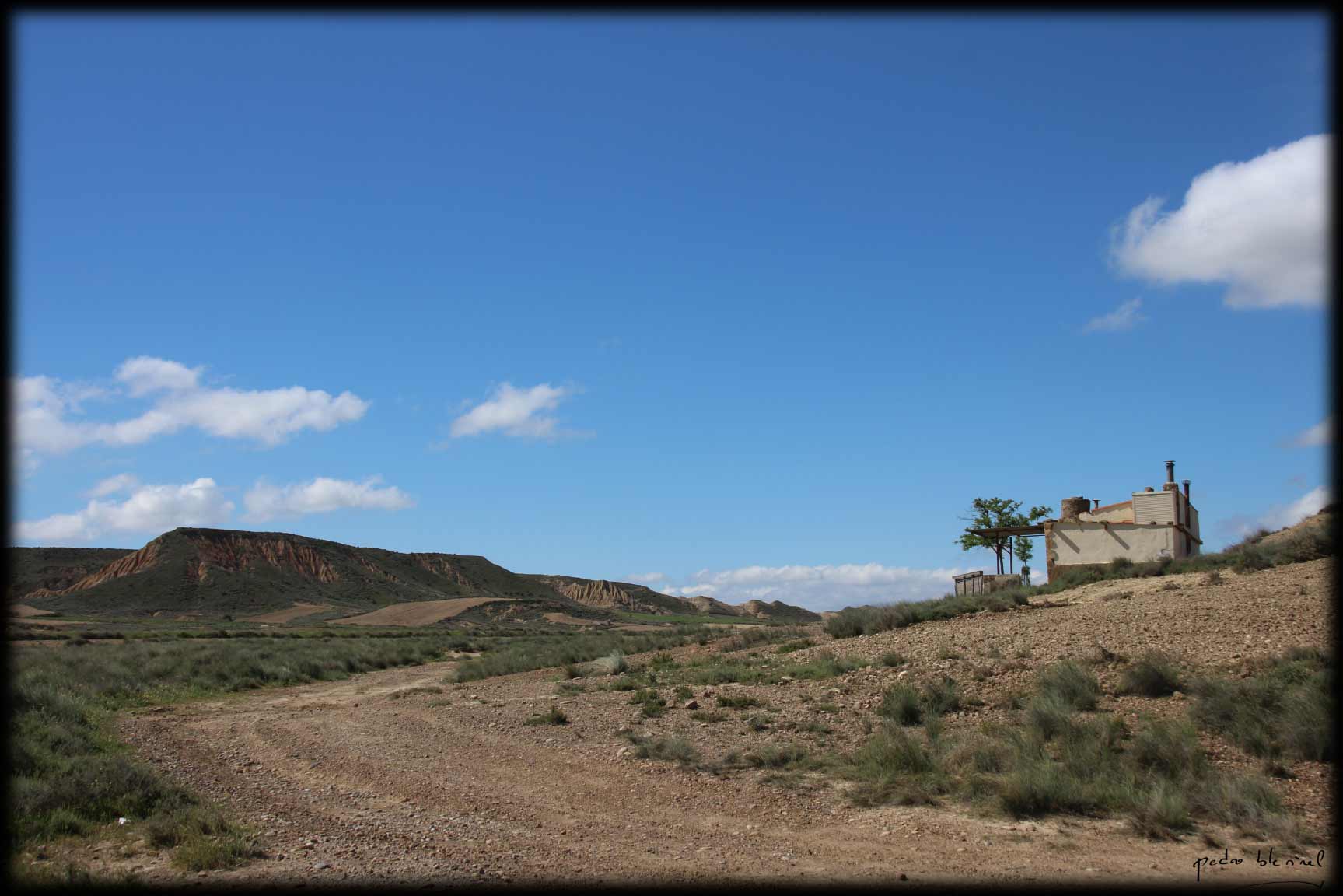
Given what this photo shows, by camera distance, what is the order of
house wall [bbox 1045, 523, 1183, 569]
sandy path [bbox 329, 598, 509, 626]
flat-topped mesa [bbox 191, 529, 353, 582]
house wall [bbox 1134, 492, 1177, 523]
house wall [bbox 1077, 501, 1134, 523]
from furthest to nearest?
flat-topped mesa [bbox 191, 529, 353, 582], sandy path [bbox 329, 598, 509, 626], house wall [bbox 1077, 501, 1134, 523], house wall [bbox 1134, 492, 1177, 523], house wall [bbox 1045, 523, 1183, 569]

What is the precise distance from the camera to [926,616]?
83.3 ft

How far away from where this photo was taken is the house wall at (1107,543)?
107ft

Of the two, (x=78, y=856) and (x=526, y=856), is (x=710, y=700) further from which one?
(x=78, y=856)

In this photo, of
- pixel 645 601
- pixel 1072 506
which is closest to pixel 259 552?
pixel 645 601

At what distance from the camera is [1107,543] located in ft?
108

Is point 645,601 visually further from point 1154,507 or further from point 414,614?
point 1154,507

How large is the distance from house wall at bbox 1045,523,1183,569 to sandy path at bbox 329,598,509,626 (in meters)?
63.4

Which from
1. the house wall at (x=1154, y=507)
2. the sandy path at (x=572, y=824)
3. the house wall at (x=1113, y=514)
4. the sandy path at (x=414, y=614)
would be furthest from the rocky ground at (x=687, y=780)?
the sandy path at (x=414, y=614)

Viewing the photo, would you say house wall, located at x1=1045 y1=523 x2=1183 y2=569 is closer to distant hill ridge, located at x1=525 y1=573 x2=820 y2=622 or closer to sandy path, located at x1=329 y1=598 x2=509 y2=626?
sandy path, located at x1=329 y1=598 x2=509 y2=626

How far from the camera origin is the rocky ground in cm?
869

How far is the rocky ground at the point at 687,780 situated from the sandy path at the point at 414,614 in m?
64.8

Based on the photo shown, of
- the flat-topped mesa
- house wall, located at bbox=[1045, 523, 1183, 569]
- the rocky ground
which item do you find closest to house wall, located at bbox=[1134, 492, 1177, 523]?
house wall, located at bbox=[1045, 523, 1183, 569]

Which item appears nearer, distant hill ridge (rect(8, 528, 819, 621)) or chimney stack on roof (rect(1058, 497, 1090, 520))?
chimney stack on roof (rect(1058, 497, 1090, 520))
